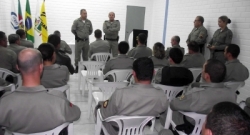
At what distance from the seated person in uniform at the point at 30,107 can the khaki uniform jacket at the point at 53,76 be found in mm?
793

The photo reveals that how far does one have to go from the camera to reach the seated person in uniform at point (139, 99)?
1593 mm

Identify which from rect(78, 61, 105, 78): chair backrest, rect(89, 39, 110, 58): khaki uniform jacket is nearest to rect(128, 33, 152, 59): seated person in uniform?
rect(89, 39, 110, 58): khaki uniform jacket

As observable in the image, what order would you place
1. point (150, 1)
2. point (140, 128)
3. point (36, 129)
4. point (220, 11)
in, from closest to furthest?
point (36, 129), point (140, 128), point (220, 11), point (150, 1)

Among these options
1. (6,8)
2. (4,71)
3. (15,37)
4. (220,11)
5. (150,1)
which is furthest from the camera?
(150,1)

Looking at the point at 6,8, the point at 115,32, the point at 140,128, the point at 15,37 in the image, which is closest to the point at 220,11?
the point at 115,32

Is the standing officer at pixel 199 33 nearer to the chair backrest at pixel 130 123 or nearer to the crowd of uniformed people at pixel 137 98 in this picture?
the crowd of uniformed people at pixel 137 98

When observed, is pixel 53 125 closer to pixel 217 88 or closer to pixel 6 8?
pixel 217 88

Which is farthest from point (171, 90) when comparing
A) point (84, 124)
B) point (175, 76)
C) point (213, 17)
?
point (213, 17)

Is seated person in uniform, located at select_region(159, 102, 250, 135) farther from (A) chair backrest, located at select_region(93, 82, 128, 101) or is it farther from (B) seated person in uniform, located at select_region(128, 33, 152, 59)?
(B) seated person in uniform, located at select_region(128, 33, 152, 59)

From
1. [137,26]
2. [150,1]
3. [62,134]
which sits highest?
[150,1]

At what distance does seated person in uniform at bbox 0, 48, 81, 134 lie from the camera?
4.11ft

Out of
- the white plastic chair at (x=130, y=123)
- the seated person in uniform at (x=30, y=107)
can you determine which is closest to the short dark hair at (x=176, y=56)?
the white plastic chair at (x=130, y=123)

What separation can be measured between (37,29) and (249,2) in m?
5.11

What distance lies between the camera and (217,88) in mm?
1740
